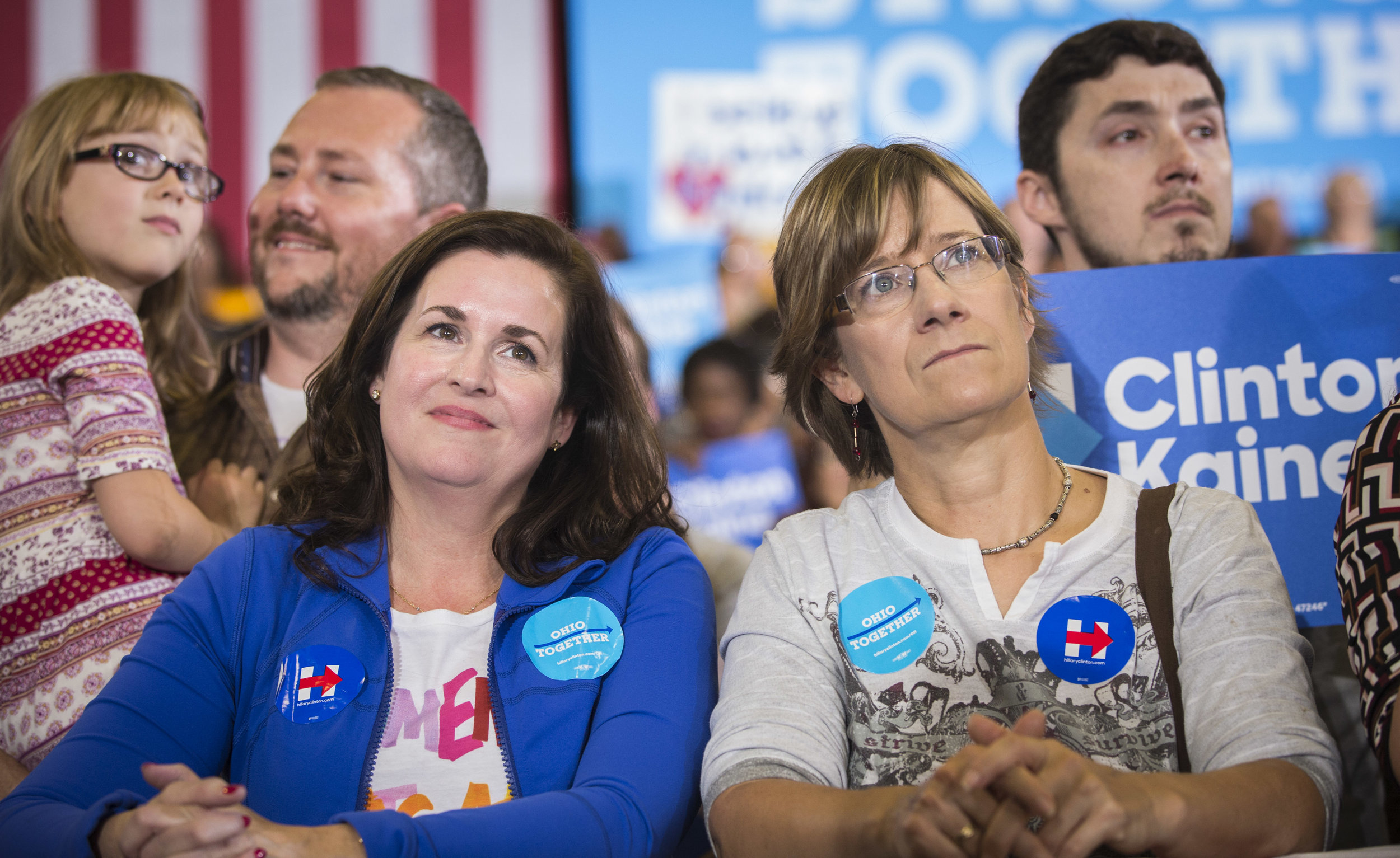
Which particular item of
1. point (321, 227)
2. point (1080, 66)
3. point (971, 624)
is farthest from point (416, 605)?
point (1080, 66)

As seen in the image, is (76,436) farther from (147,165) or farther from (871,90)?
(871,90)

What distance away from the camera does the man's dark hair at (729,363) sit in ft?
16.6

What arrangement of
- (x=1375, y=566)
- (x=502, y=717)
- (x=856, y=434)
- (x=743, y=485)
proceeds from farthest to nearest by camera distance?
(x=743, y=485) < (x=856, y=434) < (x=502, y=717) < (x=1375, y=566)

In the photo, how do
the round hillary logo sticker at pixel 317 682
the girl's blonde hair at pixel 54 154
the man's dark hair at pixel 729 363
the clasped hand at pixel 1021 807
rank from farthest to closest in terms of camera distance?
the man's dark hair at pixel 729 363 < the girl's blonde hair at pixel 54 154 < the round hillary logo sticker at pixel 317 682 < the clasped hand at pixel 1021 807

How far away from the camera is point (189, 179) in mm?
2434

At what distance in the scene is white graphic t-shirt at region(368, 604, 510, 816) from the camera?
158 centimetres

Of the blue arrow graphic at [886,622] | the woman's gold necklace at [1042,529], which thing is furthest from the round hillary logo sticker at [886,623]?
the woman's gold necklace at [1042,529]

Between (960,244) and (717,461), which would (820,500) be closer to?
(717,461)

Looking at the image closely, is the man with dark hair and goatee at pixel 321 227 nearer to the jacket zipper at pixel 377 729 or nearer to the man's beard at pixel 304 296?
the man's beard at pixel 304 296

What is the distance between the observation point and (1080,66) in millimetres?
2455

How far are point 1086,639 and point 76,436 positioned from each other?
1.79 meters

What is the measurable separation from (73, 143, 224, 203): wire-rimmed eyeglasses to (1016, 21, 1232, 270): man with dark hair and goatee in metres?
1.97

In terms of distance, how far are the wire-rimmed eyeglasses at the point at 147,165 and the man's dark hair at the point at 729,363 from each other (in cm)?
290

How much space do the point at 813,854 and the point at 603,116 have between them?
512 centimetres
